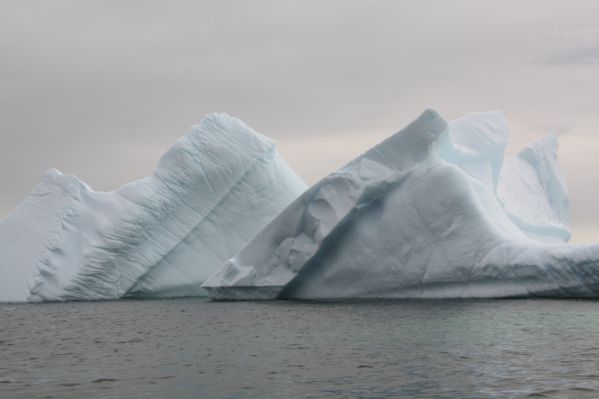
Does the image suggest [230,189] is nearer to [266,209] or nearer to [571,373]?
[266,209]

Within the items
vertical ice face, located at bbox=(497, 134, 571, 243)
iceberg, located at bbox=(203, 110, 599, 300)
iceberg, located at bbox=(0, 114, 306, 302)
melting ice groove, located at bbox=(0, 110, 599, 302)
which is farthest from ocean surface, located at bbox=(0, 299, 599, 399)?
vertical ice face, located at bbox=(497, 134, 571, 243)

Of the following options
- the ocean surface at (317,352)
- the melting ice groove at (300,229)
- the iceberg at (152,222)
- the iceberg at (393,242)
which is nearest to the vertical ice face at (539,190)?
the melting ice groove at (300,229)

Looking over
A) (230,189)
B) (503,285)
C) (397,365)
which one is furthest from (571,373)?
(230,189)

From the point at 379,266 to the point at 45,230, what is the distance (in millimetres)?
9257

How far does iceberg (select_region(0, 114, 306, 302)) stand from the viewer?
23891 mm

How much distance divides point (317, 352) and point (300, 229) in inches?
362

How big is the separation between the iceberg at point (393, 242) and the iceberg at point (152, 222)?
2789 millimetres

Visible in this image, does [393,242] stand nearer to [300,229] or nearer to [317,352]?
[300,229]

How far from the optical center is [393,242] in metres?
20.6

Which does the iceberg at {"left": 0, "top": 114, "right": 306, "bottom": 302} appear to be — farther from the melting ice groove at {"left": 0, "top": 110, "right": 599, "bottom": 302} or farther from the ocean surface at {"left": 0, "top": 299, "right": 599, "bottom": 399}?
the ocean surface at {"left": 0, "top": 299, "right": 599, "bottom": 399}

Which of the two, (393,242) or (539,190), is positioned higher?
(539,190)

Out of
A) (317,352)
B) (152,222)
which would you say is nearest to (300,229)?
(152,222)

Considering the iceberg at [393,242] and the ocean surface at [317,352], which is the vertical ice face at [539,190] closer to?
the iceberg at [393,242]

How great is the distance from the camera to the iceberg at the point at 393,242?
19297 mm
